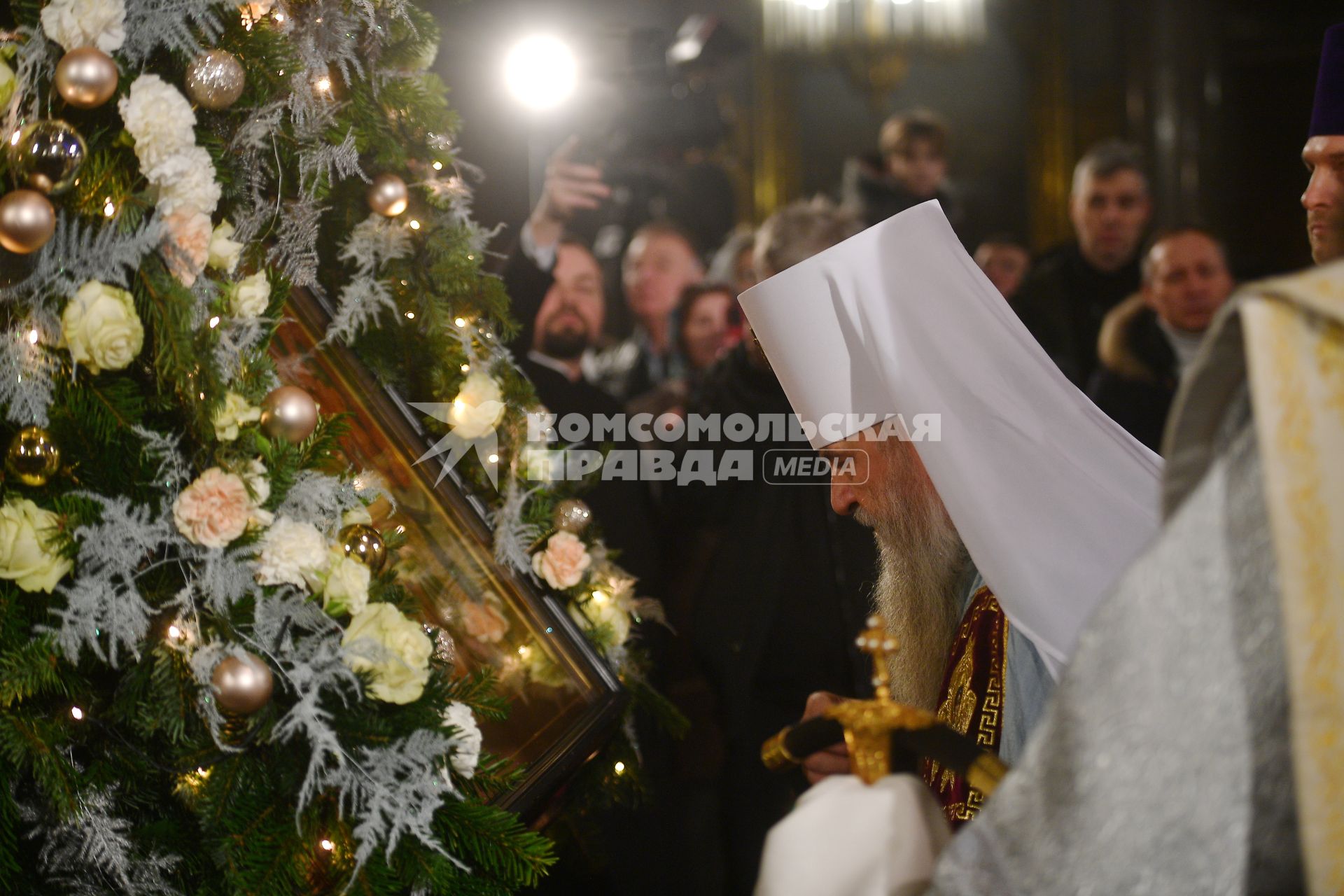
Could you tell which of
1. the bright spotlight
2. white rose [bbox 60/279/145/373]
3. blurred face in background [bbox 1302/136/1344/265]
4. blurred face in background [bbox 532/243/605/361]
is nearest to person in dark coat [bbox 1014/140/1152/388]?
blurred face in background [bbox 532/243/605/361]

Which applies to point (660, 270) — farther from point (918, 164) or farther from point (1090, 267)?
point (1090, 267)

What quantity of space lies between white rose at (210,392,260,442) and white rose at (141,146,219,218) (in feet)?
0.86

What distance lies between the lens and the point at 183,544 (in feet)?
4.94

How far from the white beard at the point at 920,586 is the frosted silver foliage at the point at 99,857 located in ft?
4.01

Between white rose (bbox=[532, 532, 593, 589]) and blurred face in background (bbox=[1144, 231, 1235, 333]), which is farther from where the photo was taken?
blurred face in background (bbox=[1144, 231, 1235, 333])

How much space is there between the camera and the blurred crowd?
314cm

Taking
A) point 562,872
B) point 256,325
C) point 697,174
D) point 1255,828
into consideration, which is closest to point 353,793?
point 256,325

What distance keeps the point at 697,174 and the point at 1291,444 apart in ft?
23.6

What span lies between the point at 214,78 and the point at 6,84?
251 millimetres

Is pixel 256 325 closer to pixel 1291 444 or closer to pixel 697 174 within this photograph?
pixel 1291 444

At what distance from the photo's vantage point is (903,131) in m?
5.70

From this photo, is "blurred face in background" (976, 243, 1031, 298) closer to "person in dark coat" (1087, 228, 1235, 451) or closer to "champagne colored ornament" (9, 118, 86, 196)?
"person in dark coat" (1087, 228, 1235, 451)

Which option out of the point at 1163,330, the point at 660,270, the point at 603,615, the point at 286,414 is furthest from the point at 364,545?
the point at 660,270

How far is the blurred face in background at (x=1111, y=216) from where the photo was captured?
435 cm
